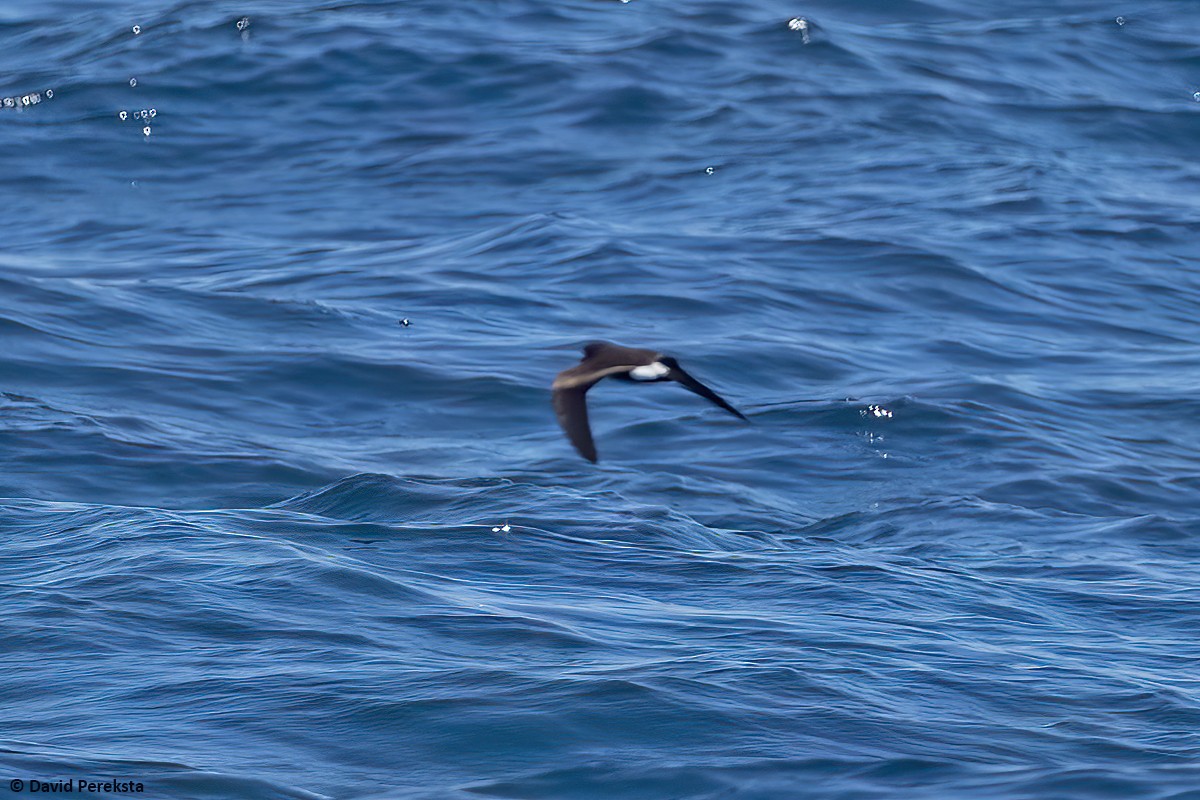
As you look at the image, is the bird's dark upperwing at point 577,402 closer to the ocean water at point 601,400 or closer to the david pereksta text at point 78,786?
the ocean water at point 601,400

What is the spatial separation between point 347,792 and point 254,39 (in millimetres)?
9980

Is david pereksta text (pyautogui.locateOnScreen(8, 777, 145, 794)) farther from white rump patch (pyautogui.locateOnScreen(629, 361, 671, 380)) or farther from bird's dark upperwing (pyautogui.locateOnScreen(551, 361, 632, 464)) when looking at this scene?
white rump patch (pyautogui.locateOnScreen(629, 361, 671, 380))

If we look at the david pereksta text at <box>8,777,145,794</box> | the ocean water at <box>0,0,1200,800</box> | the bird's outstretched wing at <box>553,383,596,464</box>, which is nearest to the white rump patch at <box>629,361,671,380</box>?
the bird's outstretched wing at <box>553,383,596,464</box>

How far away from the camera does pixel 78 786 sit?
518 cm

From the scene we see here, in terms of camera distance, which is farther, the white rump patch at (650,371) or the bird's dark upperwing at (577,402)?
the white rump patch at (650,371)

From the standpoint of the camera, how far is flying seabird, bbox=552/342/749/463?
16.4 feet

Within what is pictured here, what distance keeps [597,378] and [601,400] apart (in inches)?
182

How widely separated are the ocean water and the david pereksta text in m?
0.02

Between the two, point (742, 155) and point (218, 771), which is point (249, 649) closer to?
point (218, 771)

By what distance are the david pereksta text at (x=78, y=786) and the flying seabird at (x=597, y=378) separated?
1645 millimetres

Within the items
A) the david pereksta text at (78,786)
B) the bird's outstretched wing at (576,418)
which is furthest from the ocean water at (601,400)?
the bird's outstretched wing at (576,418)

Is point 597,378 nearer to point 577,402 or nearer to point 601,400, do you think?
point 577,402

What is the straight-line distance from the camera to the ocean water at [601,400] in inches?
227

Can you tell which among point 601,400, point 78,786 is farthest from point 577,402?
point 601,400
